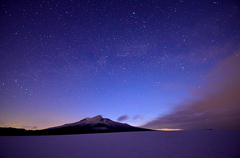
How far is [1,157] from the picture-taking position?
13.6 meters

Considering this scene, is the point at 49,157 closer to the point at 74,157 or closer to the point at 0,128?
the point at 74,157

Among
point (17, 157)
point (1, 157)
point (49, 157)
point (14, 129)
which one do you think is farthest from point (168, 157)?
point (14, 129)

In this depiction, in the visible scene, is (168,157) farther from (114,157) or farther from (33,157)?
(33,157)

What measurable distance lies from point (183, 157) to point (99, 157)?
28.5ft

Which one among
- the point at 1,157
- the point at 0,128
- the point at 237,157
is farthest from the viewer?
the point at 0,128

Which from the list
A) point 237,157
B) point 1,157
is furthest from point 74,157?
point 237,157

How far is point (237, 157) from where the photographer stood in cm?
1272

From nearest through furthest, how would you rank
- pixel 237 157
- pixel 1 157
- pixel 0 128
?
pixel 237 157
pixel 1 157
pixel 0 128

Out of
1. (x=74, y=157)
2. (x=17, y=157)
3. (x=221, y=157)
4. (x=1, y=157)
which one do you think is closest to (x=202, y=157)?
(x=221, y=157)

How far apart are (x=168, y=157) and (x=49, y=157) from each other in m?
12.6

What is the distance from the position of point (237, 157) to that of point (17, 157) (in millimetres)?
22473

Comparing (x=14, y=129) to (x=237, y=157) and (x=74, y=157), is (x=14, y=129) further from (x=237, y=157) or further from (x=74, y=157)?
(x=237, y=157)

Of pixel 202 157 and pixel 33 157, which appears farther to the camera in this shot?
pixel 33 157

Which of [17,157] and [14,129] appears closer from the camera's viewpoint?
[17,157]
